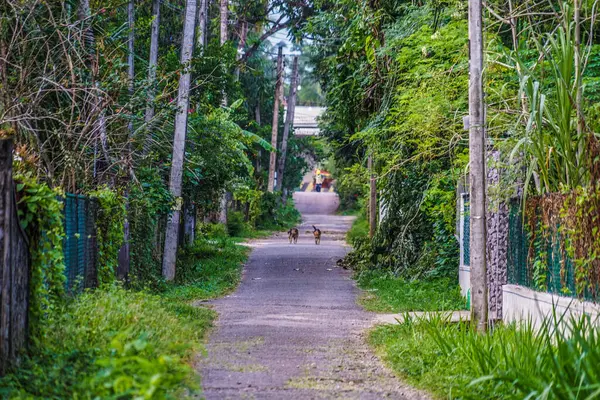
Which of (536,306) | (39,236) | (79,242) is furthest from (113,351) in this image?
(536,306)

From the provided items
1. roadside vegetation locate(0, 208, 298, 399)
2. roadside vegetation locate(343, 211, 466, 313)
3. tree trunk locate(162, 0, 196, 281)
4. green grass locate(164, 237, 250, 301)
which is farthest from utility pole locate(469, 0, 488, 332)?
tree trunk locate(162, 0, 196, 281)

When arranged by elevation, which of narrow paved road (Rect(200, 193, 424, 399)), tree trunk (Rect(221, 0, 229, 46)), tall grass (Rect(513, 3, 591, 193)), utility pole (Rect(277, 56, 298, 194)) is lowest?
narrow paved road (Rect(200, 193, 424, 399))

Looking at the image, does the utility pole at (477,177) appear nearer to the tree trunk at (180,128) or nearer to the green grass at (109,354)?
the green grass at (109,354)

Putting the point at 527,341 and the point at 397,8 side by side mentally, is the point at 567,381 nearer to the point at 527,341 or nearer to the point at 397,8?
the point at 527,341

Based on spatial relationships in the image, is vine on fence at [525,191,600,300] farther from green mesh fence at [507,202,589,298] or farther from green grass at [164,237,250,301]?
green grass at [164,237,250,301]

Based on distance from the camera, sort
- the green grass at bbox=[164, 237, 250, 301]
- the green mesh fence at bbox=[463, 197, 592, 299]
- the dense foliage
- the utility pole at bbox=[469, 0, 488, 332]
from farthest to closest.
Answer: the green grass at bbox=[164, 237, 250, 301], the utility pole at bbox=[469, 0, 488, 332], the dense foliage, the green mesh fence at bbox=[463, 197, 592, 299]

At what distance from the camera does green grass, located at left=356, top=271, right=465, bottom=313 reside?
17.7 meters

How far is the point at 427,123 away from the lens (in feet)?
59.2

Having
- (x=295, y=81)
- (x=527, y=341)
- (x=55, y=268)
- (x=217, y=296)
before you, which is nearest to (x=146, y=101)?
(x=217, y=296)

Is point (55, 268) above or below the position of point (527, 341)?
above

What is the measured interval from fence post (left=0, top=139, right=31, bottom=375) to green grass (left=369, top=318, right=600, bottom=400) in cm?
419

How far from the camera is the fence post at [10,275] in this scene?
8555 millimetres

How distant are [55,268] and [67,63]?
6.29m

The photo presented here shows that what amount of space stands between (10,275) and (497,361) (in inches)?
191
